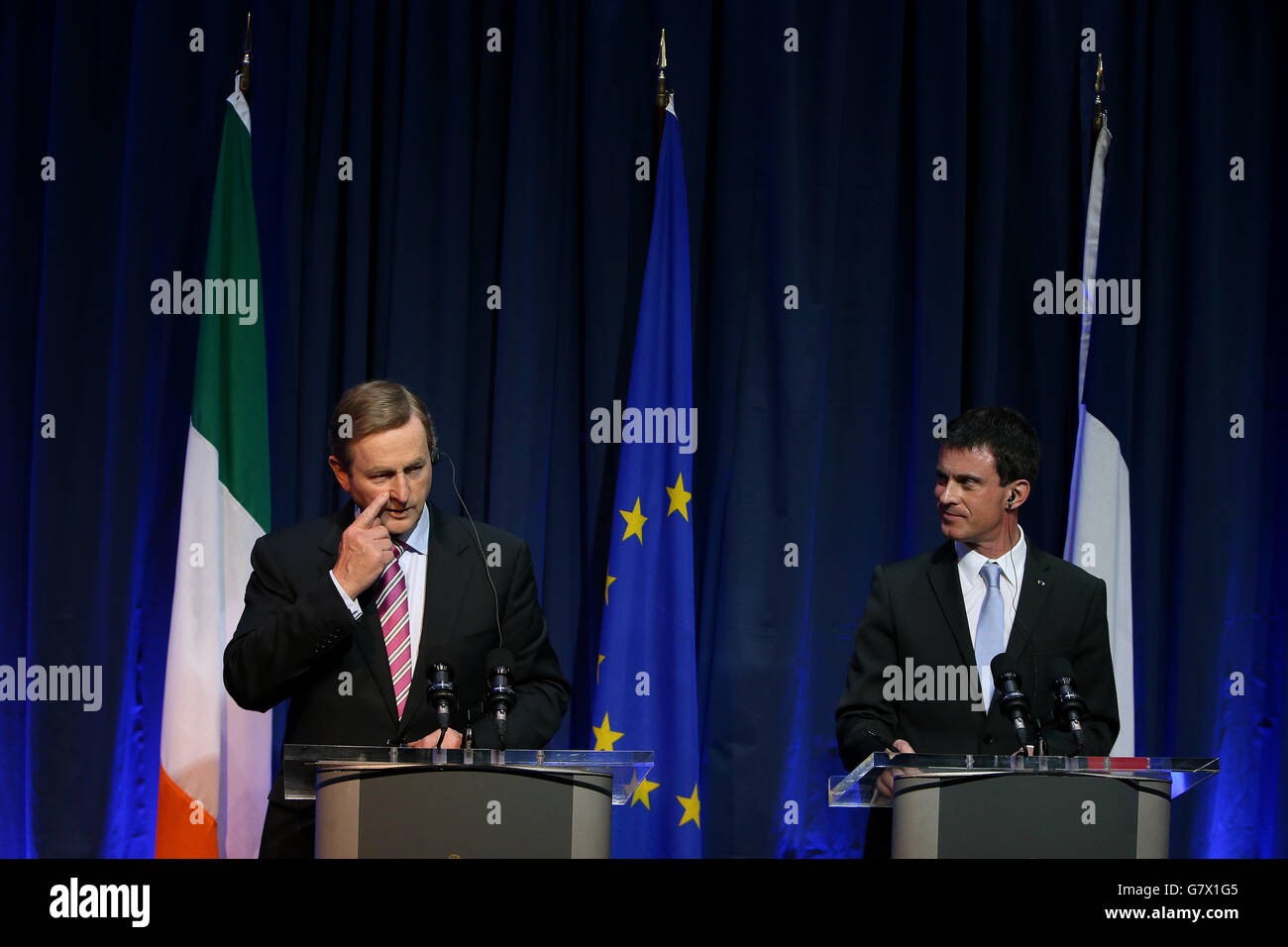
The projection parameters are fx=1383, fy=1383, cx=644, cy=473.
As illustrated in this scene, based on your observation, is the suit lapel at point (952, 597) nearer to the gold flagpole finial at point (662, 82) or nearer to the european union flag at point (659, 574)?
the european union flag at point (659, 574)

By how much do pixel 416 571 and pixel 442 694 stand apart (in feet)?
2.52

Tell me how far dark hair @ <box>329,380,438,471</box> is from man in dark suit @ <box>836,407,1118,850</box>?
1306 millimetres

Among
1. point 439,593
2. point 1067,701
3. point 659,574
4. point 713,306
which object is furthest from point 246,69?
point 1067,701

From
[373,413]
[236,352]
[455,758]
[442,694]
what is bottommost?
[455,758]

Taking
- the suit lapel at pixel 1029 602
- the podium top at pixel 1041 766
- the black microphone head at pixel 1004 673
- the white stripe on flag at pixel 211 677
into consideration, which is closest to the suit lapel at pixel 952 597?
the suit lapel at pixel 1029 602

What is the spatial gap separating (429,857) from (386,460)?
119 cm

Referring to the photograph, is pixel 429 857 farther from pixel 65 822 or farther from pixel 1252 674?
pixel 1252 674

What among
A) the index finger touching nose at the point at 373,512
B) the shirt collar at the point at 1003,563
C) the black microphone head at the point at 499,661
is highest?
the index finger touching nose at the point at 373,512

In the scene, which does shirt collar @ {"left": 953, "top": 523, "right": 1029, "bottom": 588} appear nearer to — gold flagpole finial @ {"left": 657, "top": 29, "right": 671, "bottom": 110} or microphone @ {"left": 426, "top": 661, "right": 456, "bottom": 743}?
microphone @ {"left": 426, "top": 661, "right": 456, "bottom": 743}

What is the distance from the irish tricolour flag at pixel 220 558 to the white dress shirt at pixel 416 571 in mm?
1516

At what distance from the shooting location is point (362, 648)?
3.37 meters

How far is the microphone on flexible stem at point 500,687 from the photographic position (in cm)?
282

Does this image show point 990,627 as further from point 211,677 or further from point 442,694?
point 211,677

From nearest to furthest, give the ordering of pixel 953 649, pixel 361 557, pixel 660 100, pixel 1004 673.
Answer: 1. pixel 1004 673
2. pixel 361 557
3. pixel 953 649
4. pixel 660 100
